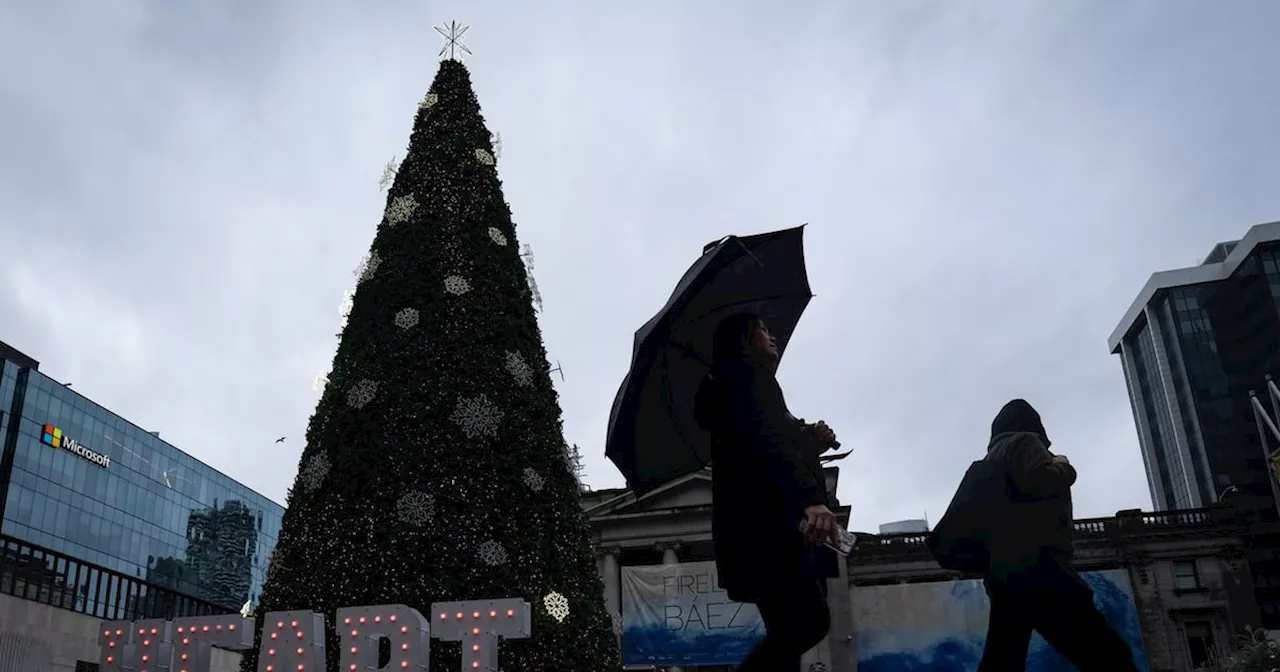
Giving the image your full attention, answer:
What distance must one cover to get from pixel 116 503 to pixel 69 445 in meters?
6.29

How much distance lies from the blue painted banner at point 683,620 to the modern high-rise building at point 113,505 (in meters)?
27.0

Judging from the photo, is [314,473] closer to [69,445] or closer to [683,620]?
[683,620]

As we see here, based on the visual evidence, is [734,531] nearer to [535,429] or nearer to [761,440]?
[761,440]

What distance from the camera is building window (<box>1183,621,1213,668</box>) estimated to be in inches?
1697

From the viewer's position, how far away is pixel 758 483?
230 inches

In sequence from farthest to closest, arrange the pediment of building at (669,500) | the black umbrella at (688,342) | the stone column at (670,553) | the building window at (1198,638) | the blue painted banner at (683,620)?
the pediment of building at (669,500) < the stone column at (670,553) < the building window at (1198,638) < the blue painted banner at (683,620) < the black umbrella at (688,342)

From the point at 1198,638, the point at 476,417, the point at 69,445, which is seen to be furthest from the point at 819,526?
the point at 69,445

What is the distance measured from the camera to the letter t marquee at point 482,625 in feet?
39.1

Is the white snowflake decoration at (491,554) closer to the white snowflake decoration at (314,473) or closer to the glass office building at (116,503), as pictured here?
the white snowflake decoration at (314,473)

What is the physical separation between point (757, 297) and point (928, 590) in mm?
30747

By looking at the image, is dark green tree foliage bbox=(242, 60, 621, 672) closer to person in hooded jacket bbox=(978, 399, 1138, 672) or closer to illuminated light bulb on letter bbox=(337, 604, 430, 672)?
illuminated light bulb on letter bbox=(337, 604, 430, 672)

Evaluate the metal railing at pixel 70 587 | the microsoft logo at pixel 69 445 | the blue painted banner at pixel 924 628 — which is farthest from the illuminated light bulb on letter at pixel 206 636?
the microsoft logo at pixel 69 445

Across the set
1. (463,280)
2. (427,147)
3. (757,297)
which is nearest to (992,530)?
(757,297)

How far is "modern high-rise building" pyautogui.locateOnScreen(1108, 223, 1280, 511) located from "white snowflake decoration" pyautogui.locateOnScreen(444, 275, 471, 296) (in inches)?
4299
